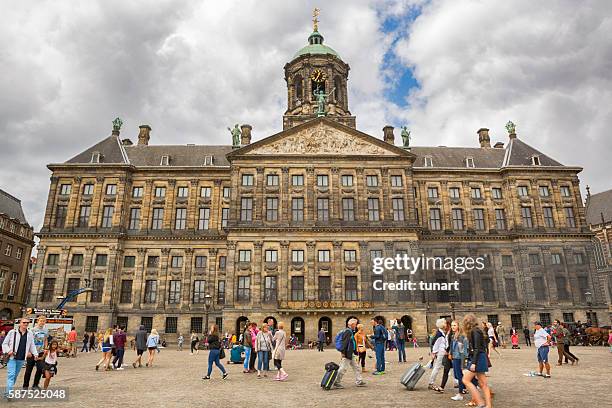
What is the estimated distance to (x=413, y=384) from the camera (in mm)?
12344

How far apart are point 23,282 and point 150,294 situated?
28062 mm

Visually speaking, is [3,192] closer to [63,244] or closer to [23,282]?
[23,282]

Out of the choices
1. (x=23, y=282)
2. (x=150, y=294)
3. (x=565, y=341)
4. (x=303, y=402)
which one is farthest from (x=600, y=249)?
(x=23, y=282)

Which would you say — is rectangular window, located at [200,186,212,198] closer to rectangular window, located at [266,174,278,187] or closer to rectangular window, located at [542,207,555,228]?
rectangular window, located at [266,174,278,187]

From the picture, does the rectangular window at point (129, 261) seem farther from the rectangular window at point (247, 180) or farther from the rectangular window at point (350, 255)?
the rectangular window at point (350, 255)

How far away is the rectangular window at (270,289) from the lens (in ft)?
137

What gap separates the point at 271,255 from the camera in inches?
1699

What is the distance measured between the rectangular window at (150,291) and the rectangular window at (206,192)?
10.9 meters

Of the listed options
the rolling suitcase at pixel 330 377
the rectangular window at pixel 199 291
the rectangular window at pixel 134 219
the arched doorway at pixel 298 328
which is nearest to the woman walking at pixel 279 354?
the rolling suitcase at pixel 330 377

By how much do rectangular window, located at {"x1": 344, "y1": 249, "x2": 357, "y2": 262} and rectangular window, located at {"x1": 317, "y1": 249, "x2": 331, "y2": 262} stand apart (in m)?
1.73

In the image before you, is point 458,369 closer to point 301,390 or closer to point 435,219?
point 301,390

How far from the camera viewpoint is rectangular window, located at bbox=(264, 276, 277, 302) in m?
41.9

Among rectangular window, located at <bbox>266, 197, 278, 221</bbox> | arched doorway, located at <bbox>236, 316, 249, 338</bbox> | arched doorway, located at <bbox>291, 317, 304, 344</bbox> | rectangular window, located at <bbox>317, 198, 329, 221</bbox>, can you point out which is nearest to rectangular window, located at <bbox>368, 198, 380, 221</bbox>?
rectangular window, located at <bbox>317, 198, 329, 221</bbox>

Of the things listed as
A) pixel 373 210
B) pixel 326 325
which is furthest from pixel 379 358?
pixel 373 210
